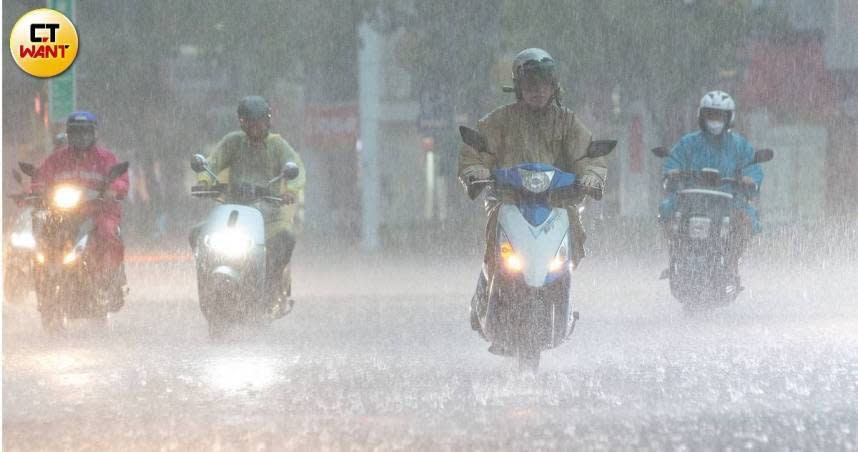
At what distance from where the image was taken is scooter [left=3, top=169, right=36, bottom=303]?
15297 mm

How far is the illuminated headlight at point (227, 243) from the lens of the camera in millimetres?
11508

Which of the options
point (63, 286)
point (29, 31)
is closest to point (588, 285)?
point (63, 286)

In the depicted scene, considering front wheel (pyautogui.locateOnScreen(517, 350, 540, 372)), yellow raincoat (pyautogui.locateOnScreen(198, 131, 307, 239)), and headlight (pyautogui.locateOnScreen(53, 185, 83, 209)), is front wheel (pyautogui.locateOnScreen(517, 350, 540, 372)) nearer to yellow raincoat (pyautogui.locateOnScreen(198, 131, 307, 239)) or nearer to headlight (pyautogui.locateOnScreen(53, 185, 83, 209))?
yellow raincoat (pyautogui.locateOnScreen(198, 131, 307, 239))

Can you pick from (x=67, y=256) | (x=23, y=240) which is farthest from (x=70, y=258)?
(x=23, y=240)

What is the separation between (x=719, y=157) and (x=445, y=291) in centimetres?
477

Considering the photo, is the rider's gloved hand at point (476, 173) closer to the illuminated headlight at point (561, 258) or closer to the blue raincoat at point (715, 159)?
the illuminated headlight at point (561, 258)

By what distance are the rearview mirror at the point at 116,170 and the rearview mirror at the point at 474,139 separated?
Answer: 394 centimetres

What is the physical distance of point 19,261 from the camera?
51.1 ft

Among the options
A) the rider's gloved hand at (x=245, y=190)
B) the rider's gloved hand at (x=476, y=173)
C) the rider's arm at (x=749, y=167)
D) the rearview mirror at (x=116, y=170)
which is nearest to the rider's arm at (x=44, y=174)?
the rearview mirror at (x=116, y=170)

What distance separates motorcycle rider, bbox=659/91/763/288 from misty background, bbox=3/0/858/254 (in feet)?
31.7

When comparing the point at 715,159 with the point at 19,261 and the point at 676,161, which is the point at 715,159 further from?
the point at 19,261

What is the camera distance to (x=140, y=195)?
50.5m

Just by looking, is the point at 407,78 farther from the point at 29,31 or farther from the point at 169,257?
the point at 29,31

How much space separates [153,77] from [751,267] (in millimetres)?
19251
